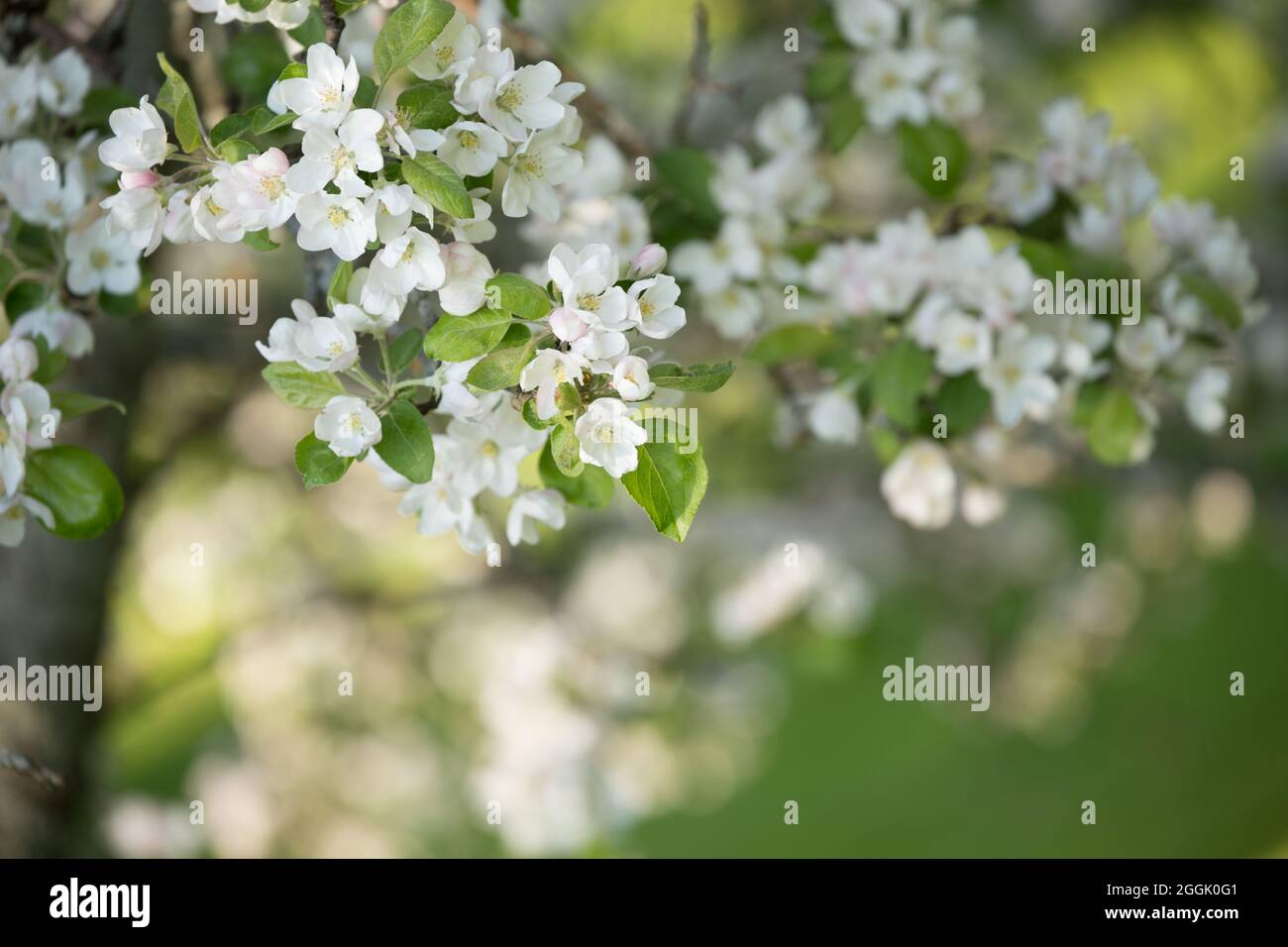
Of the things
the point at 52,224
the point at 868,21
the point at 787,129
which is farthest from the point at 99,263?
the point at 868,21

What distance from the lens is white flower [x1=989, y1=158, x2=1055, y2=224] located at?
1100 mm

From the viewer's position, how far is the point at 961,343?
0.97 metres

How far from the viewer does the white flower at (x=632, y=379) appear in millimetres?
649

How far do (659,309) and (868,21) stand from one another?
600 mm

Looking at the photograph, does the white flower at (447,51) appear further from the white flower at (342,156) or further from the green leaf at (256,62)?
the green leaf at (256,62)

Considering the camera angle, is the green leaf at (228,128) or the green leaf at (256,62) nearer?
the green leaf at (228,128)

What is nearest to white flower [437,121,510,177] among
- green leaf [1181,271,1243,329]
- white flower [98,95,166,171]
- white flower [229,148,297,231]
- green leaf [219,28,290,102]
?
white flower [229,148,297,231]

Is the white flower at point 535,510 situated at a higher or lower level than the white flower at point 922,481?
lower

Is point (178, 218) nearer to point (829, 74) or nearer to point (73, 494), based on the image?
point (73, 494)

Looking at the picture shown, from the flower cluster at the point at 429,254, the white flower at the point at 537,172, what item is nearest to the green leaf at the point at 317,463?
the flower cluster at the point at 429,254

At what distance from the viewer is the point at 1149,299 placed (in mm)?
1047

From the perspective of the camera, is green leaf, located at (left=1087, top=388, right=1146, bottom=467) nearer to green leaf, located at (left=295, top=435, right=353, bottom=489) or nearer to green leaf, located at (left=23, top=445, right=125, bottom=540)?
green leaf, located at (left=295, top=435, right=353, bottom=489)
